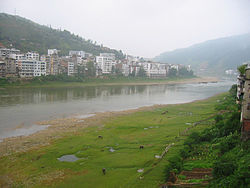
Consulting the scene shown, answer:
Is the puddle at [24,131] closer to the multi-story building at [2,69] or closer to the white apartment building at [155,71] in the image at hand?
the multi-story building at [2,69]

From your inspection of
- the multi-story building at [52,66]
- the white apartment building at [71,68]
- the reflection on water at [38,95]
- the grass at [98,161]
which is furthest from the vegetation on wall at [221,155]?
the white apartment building at [71,68]

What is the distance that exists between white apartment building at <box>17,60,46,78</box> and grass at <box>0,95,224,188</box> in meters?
41.0

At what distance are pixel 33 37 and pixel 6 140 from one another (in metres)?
83.4

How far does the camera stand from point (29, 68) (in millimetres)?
52531

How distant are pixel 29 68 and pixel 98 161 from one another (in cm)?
4698

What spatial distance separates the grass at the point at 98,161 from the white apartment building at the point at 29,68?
135ft

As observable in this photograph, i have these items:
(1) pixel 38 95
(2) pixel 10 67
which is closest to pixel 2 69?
(2) pixel 10 67

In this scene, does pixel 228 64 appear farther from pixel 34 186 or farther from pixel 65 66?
pixel 34 186

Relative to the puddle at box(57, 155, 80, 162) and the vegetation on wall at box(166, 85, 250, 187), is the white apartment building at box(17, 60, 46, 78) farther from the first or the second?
the vegetation on wall at box(166, 85, 250, 187)

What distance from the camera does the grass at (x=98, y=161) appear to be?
30.1 feet

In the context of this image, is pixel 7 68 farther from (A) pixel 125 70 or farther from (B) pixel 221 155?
(B) pixel 221 155

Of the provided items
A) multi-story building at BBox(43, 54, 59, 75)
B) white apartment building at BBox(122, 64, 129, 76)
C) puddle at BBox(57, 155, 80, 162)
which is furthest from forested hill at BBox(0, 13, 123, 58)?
puddle at BBox(57, 155, 80, 162)

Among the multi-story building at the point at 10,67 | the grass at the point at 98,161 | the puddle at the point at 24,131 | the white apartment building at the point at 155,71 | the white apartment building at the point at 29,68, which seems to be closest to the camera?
the grass at the point at 98,161

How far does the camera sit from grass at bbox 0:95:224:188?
30.1 feet
